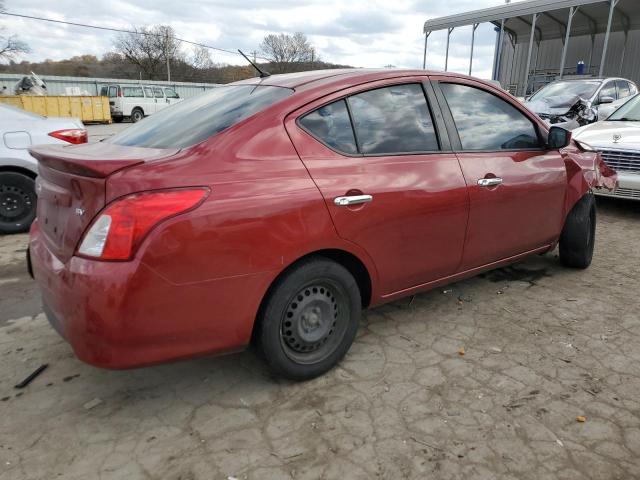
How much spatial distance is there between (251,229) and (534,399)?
165 centimetres

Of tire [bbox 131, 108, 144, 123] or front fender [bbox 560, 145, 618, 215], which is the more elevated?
tire [bbox 131, 108, 144, 123]

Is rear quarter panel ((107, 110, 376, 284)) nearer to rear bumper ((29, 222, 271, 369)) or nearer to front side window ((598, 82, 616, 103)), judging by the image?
rear bumper ((29, 222, 271, 369))

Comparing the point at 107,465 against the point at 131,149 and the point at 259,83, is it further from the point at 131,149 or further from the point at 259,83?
the point at 259,83

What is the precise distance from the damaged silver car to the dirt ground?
7.01 m

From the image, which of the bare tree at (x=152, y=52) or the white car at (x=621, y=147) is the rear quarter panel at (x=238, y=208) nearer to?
the white car at (x=621, y=147)

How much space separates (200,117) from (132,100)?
2675 centimetres

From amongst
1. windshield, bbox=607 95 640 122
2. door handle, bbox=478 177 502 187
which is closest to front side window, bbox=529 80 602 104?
windshield, bbox=607 95 640 122

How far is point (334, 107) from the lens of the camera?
2.57 metres

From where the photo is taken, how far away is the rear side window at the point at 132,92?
26513 mm

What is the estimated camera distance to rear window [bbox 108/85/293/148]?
2402 millimetres

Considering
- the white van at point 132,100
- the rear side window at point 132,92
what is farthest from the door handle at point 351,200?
the rear side window at point 132,92

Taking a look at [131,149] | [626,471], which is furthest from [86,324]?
[626,471]

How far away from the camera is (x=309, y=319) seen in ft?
8.26

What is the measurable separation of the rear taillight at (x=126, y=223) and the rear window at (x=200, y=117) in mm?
422
